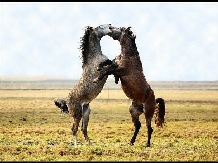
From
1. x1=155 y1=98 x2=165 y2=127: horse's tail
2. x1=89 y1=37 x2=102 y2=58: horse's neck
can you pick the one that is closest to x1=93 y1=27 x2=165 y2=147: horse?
x1=89 y1=37 x2=102 y2=58: horse's neck

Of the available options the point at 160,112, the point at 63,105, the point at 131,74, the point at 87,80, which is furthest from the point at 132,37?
the point at 63,105

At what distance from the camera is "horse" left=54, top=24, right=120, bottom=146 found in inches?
637

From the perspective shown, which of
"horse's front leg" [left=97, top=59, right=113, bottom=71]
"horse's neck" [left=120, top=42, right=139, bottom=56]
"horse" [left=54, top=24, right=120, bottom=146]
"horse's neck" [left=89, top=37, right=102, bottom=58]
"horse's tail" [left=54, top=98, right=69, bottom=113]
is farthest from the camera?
"horse's tail" [left=54, top=98, right=69, bottom=113]

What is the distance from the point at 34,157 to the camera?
13.5 meters

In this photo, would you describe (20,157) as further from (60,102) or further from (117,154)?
(60,102)

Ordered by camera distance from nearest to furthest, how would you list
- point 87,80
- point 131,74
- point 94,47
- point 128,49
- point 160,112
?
1. point 131,74
2. point 128,49
3. point 87,80
4. point 94,47
5. point 160,112

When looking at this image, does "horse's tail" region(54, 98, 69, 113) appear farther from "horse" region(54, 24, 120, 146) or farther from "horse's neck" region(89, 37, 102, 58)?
"horse's neck" region(89, 37, 102, 58)

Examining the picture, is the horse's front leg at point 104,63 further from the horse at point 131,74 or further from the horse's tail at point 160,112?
the horse's tail at point 160,112

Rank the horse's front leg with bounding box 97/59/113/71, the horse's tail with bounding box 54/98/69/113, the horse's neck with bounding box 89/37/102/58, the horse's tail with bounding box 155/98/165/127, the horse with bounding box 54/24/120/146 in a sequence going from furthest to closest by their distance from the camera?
1. the horse's tail with bounding box 54/98/69/113
2. the horse's tail with bounding box 155/98/165/127
3. the horse's neck with bounding box 89/37/102/58
4. the horse with bounding box 54/24/120/146
5. the horse's front leg with bounding box 97/59/113/71

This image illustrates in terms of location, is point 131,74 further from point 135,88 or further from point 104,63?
point 104,63

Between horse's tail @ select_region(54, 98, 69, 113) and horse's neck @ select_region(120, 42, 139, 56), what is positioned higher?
horse's neck @ select_region(120, 42, 139, 56)

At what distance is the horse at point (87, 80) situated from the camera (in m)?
16.2

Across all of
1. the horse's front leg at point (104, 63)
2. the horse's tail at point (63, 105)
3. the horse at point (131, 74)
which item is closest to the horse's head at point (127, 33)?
the horse at point (131, 74)

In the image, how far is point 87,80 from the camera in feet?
53.3
